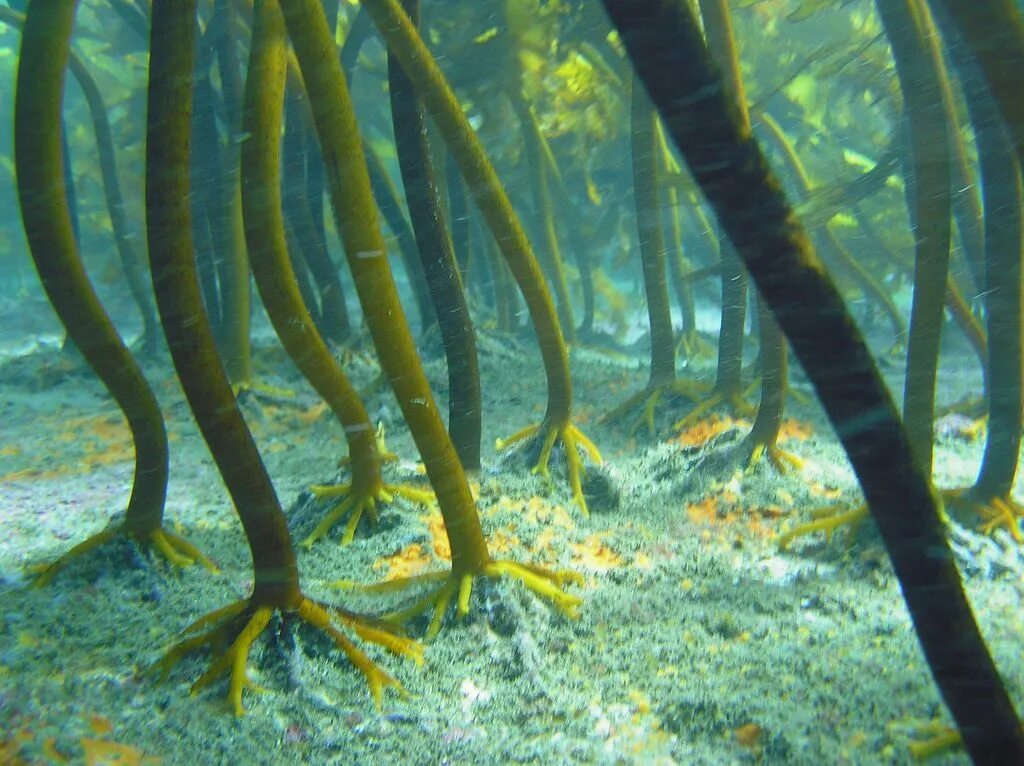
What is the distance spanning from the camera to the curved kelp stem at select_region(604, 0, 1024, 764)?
3.78 ft

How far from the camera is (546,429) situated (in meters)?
3.70

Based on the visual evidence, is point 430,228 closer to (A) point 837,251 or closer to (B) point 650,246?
(B) point 650,246

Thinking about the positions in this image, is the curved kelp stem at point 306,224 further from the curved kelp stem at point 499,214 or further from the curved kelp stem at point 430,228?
the curved kelp stem at point 499,214

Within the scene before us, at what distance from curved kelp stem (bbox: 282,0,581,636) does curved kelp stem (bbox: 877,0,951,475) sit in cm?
208

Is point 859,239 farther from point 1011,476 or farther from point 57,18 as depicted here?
point 57,18

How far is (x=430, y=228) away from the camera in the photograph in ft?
10.7

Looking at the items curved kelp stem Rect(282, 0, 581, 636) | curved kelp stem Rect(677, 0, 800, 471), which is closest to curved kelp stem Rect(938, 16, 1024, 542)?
curved kelp stem Rect(677, 0, 800, 471)

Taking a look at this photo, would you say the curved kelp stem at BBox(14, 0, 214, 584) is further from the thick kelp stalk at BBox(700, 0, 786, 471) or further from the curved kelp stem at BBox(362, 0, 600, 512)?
the thick kelp stalk at BBox(700, 0, 786, 471)

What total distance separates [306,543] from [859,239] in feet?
28.7

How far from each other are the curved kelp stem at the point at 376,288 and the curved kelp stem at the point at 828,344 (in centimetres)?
117

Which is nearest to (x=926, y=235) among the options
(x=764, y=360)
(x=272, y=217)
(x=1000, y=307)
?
(x=1000, y=307)

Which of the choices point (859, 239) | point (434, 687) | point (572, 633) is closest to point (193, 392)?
point (434, 687)

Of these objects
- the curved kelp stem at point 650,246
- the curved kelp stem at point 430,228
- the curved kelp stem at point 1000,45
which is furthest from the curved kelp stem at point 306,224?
the curved kelp stem at point 1000,45

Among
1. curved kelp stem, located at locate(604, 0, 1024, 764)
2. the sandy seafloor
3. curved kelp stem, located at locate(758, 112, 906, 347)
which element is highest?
curved kelp stem, located at locate(758, 112, 906, 347)
